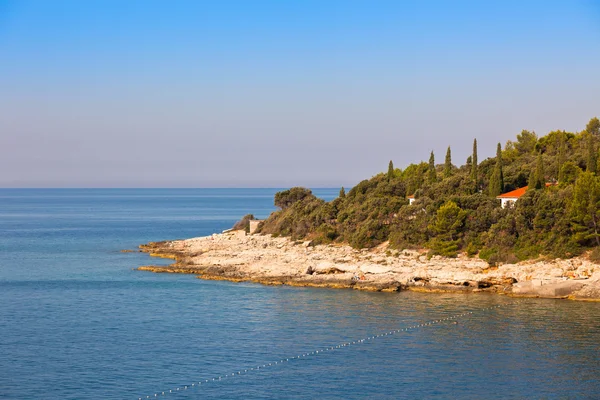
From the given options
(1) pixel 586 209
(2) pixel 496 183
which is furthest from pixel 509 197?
(1) pixel 586 209

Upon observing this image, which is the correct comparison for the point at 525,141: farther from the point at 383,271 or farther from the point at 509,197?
the point at 383,271

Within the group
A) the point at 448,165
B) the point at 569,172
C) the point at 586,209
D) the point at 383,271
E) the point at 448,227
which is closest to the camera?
the point at 586,209

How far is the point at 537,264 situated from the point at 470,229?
9.37 m

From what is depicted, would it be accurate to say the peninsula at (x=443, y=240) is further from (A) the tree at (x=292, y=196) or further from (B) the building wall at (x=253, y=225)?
(A) the tree at (x=292, y=196)

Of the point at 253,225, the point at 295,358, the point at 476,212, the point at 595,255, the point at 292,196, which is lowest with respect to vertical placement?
the point at 295,358

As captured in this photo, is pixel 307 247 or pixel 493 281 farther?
pixel 307 247

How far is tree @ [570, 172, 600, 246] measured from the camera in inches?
2499

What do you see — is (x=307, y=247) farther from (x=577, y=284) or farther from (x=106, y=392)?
(x=106, y=392)

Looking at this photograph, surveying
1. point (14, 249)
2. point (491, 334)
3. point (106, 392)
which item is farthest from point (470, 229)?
point (14, 249)

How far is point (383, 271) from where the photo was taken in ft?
211

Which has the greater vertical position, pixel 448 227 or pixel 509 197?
pixel 509 197

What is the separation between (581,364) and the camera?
39.3m

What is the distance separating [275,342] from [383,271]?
868 inches

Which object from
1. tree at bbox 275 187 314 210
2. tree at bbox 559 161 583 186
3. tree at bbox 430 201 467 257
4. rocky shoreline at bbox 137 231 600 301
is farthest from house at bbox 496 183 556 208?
tree at bbox 275 187 314 210
